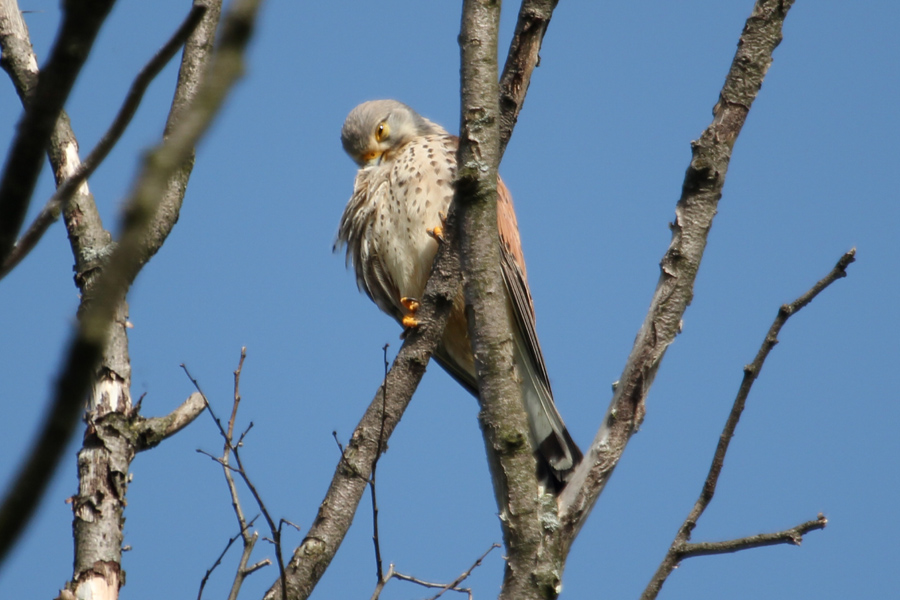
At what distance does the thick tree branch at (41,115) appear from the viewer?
653 mm

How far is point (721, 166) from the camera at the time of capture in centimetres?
227

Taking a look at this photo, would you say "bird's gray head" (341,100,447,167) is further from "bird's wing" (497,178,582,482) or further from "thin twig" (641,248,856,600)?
"thin twig" (641,248,856,600)

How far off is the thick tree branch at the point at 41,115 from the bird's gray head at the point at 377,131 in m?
4.08

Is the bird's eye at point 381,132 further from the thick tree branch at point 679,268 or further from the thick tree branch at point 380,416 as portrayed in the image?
the thick tree branch at point 679,268

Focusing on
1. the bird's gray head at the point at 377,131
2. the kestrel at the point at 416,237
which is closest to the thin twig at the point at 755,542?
the kestrel at the point at 416,237

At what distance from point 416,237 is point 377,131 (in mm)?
898

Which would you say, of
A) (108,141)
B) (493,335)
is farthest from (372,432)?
(108,141)

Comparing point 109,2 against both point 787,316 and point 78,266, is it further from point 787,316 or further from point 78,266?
point 78,266

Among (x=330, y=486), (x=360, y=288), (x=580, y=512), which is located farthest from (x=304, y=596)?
(x=360, y=288)

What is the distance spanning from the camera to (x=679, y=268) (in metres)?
2.24

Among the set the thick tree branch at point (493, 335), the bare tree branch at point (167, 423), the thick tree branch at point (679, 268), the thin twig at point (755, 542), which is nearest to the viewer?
the thin twig at point (755, 542)

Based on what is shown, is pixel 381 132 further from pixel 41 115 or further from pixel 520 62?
pixel 41 115

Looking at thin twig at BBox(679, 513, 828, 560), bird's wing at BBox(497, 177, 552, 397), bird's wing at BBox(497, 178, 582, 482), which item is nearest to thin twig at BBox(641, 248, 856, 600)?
thin twig at BBox(679, 513, 828, 560)

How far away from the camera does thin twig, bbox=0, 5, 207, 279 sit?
0.77 metres
